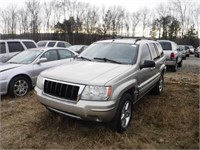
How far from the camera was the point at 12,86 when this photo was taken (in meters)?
5.89

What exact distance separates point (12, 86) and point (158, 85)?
4283mm

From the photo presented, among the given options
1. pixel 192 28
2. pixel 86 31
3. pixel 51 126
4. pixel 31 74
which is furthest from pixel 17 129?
pixel 192 28

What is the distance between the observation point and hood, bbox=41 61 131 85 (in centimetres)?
340

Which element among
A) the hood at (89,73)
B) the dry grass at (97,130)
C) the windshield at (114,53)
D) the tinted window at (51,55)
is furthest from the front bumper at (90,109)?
the tinted window at (51,55)

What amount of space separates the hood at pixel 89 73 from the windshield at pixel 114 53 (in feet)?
0.95

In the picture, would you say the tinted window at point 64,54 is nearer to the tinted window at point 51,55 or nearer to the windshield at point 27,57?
the tinted window at point 51,55

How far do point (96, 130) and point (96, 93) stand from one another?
0.95 m

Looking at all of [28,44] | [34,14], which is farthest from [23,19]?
[28,44]

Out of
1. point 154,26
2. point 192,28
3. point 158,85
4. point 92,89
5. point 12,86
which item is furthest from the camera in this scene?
point 154,26

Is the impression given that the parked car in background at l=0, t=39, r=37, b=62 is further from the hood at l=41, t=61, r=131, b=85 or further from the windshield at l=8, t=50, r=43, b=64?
the hood at l=41, t=61, r=131, b=85

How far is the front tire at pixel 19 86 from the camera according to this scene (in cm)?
590

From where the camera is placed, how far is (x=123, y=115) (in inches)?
151

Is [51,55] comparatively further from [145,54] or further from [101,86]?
[101,86]

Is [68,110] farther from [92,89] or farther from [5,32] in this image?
[5,32]
